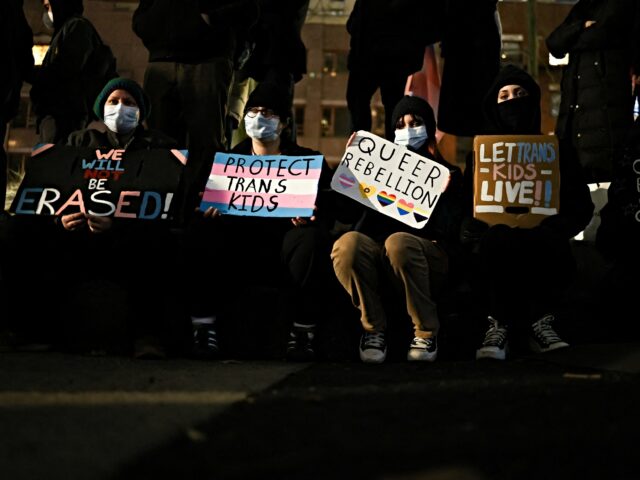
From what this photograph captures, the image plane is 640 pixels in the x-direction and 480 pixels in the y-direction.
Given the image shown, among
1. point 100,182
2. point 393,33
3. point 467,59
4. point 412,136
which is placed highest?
point 393,33

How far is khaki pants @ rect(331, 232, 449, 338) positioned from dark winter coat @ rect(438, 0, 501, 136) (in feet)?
7.17

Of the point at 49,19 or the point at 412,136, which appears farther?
the point at 49,19

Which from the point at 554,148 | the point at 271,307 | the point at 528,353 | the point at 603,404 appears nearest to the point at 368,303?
the point at 271,307

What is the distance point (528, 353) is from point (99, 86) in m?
3.38

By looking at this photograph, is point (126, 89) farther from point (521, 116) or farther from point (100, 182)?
point (521, 116)

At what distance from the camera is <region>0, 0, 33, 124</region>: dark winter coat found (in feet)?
16.4

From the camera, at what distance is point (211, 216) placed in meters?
4.20

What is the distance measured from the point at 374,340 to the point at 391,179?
0.84 m

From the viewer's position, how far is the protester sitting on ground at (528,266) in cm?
407

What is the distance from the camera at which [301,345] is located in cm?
404

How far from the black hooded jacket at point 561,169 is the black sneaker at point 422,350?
0.57 m

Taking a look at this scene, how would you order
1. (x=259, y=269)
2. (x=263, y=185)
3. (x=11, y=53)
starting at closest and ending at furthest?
1. (x=259, y=269)
2. (x=263, y=185)
3. (x=11, y=53)

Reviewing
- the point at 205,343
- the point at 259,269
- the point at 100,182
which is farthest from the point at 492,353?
the point at 100,182

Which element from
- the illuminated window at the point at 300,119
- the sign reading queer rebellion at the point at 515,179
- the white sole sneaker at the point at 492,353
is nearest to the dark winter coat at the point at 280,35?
the sign reading queer rebellion at the point at 515,179
